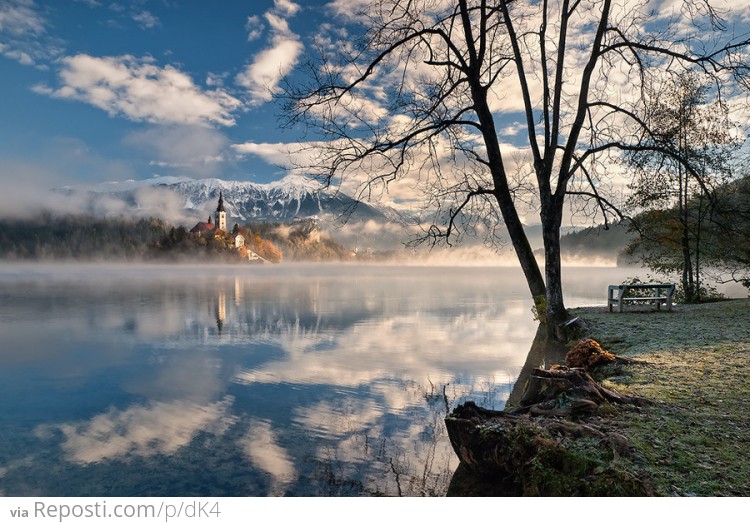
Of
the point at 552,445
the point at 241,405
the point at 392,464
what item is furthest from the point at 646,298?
the point at 552,445

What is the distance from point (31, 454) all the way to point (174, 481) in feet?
10.3

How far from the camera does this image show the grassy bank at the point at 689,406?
4.19 m

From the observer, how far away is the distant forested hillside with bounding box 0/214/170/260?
15338 cm

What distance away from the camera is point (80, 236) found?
17725 cm

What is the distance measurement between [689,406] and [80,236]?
688 ft

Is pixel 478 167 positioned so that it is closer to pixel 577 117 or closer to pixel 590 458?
pixel 577 117

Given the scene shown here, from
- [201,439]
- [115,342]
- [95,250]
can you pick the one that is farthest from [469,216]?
[95,250]

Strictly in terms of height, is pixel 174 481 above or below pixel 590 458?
below

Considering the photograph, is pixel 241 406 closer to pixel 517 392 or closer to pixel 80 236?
pixel 517 392

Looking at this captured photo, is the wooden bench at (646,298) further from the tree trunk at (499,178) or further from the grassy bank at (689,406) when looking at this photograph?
the tree trunk at (499,178)

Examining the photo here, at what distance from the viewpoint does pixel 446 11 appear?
12109mm

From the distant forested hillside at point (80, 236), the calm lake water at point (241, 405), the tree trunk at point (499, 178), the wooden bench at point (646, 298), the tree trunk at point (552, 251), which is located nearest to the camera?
the calm lake water at point (241, 405)

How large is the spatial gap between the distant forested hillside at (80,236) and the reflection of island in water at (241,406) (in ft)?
514

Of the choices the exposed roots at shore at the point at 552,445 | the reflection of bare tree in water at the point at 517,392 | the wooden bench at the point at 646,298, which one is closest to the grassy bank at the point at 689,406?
the exposed roots at shore at the point at 552,445
